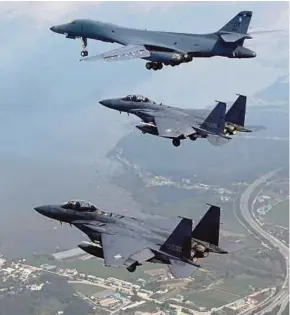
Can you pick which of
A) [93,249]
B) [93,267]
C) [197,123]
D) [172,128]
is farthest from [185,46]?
[93,267]

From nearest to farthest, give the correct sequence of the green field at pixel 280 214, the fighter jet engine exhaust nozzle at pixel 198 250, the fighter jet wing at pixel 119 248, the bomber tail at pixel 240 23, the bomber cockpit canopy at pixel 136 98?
the fighter jet wing at pixel 119 248, the fighter jet engine exhaust nozzle at pixel 198 250, the bomber tail at pixel 240 23, the bomber cockpit canopy at pixel 136 98, the green field at pixel 280 214

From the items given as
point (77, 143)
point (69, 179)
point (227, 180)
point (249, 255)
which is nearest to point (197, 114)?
point (249, 255)

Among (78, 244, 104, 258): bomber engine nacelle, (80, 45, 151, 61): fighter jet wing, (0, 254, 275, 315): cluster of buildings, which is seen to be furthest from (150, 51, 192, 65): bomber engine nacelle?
(0, 254, 275, 315): cluster of buildings

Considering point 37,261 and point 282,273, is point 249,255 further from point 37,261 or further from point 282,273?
point 37,261

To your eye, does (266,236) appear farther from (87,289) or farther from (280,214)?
(87,289)

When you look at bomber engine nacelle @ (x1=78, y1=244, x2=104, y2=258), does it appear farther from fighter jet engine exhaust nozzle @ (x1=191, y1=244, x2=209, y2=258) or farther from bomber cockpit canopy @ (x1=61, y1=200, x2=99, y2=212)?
fighter jet engine exhaust nozzle @ (x1=191, y1=244, x2=209, y2=258)

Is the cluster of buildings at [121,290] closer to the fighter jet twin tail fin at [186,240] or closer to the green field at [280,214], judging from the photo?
the green field at [280,214]

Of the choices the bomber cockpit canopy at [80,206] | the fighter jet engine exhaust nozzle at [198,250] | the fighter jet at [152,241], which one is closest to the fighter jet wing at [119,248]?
the fighter jet at [152,241]
